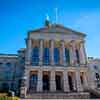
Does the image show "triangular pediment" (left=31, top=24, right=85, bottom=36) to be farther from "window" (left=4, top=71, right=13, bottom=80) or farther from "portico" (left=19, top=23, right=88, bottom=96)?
"window" (left=4, top=71, right=13, bottom=80)

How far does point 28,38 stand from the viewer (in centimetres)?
4534

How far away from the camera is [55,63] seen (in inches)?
1800

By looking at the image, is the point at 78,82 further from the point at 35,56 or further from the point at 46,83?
the point at 35,56

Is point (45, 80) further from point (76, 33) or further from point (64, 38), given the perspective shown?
point (76, 33)

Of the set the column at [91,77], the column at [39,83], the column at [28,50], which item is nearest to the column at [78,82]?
the column at [91,77]

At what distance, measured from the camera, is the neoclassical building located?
134 feet

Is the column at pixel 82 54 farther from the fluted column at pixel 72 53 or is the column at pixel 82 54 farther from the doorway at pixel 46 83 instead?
the doorway at pixel 46 83

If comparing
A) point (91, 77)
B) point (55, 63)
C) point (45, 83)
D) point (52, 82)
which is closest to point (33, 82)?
point (45, 83)

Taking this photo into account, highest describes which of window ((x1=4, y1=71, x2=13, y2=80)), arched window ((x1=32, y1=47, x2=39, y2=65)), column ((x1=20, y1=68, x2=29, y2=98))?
arched window ((x1=32, y1=47, x2=39, y2=65))

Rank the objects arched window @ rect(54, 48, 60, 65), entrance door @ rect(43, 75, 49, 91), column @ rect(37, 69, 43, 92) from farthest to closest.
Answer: arched window @ rect(54, 48, 60, 65) → entrance door @ rect(43, 75, 49, 91) → column @ rect(37, 69, 43, 92)

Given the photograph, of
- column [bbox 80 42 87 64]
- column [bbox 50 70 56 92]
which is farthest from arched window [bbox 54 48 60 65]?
column [bbox 80 42 87 64]

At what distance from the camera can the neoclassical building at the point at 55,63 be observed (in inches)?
1614

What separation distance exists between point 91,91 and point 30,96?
1431 centimetres

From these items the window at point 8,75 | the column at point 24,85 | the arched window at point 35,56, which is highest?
the arched window at point 35,56
